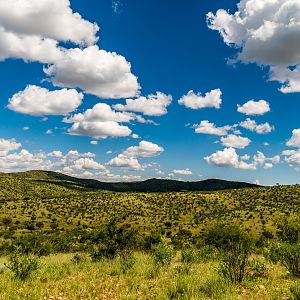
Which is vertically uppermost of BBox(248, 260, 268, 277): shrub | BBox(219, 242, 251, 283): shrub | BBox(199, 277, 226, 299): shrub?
BBox(219, 242, 251, 283): shrub

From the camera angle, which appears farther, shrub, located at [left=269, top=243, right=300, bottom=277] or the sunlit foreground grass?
shrub, located at [left=269, top=243, right=300, bottom=277]

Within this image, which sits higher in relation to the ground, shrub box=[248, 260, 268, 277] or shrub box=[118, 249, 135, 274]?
shrub box=[248, 260, 268, 277]

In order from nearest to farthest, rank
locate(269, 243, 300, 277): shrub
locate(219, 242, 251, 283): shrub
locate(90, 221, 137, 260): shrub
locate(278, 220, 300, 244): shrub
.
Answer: locate(219, 242, 251, 283): shrub, locate(269, 243, 300, 277): shrub, locate(278, 220, 300, 244): shrub, locate(90, 221, 137, 260): shrub

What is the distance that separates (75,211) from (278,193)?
8211cm

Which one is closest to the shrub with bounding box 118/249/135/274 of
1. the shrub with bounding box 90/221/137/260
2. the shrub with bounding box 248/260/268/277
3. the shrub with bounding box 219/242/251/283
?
the shrub with bounding box 219/242/251/283

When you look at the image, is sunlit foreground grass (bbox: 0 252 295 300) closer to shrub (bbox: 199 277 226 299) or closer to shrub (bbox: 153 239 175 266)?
shrub (bbox: 199 277 226 299)

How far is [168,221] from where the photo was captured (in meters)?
103

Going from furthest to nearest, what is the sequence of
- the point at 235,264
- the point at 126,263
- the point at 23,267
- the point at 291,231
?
the point at 291,231 → the point at 126,263 → the point at 23,267 → the point at 235,264

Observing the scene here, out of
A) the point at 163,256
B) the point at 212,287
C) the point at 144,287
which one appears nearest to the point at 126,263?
the point at 163,256

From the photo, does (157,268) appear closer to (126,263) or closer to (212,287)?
(126,263)

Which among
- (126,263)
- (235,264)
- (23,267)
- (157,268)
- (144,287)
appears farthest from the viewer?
(126,263)

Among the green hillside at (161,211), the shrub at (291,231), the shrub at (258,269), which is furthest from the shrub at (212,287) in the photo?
the green hillside at (161,211)

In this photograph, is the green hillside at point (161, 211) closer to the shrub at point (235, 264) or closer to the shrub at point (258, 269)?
the shrub at point (258, 269)

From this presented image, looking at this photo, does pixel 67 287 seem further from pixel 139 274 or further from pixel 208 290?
pixel 208 290
